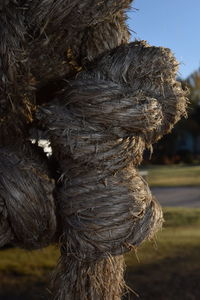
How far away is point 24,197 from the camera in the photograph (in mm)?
1160

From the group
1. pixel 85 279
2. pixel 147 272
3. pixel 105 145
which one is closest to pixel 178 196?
pixel 147 272

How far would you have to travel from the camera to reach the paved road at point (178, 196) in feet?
38.4

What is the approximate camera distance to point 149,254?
501 centimetres

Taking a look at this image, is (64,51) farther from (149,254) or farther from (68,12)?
(149,254)

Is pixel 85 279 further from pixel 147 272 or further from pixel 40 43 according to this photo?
pixel 147 272

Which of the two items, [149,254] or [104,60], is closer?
[104,60]

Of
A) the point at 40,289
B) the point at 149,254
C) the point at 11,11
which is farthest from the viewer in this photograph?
the point at 149,254

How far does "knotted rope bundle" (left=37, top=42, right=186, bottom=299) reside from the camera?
1.16 m

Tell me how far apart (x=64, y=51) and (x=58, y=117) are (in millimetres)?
164

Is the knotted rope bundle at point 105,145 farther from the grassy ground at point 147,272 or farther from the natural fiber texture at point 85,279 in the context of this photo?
the grassy ground at point 147,272

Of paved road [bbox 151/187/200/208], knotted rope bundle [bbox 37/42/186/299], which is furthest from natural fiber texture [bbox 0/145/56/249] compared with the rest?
paved road [bbox 151/187/200/208]

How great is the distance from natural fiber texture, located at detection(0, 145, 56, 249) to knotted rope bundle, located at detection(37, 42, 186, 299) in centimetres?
4

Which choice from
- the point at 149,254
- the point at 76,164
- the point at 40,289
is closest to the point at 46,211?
the point at 76,164

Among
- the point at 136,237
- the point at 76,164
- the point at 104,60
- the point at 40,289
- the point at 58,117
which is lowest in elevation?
the point at 40,289
